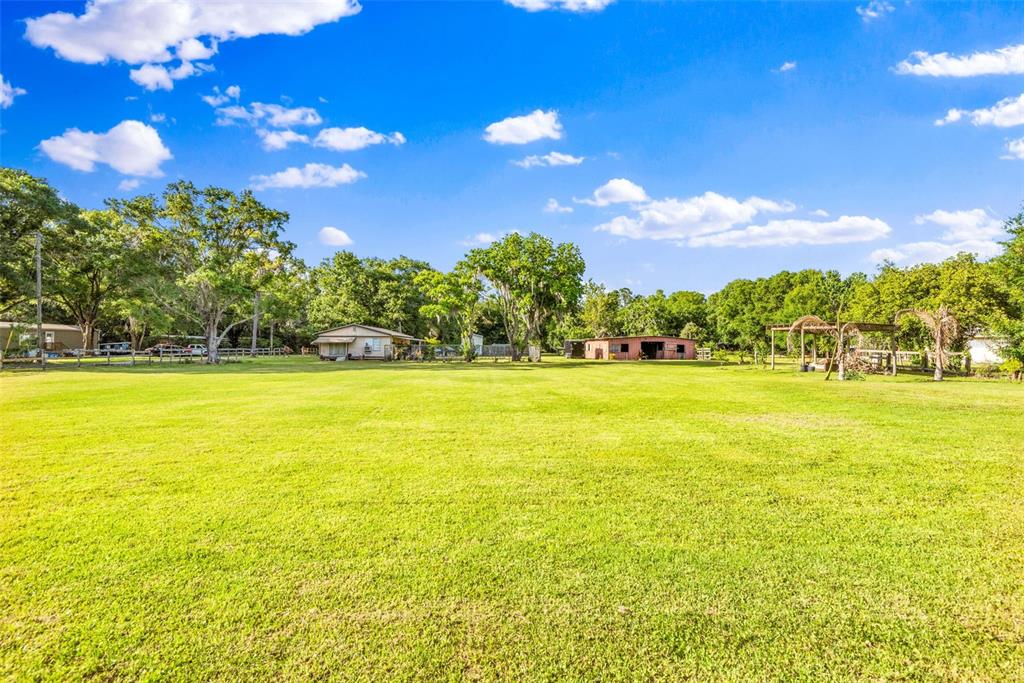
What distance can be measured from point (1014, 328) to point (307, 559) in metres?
25.7

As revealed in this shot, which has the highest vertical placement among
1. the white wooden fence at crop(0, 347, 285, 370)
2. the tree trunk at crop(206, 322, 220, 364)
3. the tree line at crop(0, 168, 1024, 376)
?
the tree line at crop(0, 168, 1024, 376)

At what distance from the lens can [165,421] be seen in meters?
9.16

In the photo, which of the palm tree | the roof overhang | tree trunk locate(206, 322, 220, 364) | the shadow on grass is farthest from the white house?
the palm tree

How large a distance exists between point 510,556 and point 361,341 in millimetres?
43170

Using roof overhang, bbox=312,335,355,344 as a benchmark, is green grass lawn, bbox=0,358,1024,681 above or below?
below

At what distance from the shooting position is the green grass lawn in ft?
8.55

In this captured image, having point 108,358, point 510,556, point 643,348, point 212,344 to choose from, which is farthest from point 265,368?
point 643,348

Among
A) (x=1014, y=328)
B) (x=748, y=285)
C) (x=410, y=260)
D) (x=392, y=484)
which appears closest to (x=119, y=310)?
(x=410, y=260)

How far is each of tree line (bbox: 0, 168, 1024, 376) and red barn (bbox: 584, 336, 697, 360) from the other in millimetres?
7720

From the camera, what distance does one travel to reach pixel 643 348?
5153 centimetres

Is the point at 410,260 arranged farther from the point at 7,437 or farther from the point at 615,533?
the point at 615,533

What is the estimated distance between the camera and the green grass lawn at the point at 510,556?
2.61 metres

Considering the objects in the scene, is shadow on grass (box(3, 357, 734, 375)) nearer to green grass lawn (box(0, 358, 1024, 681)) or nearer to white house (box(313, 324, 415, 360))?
white house (box(313, 324, 415, 360))

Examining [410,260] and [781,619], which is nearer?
[781,619]
